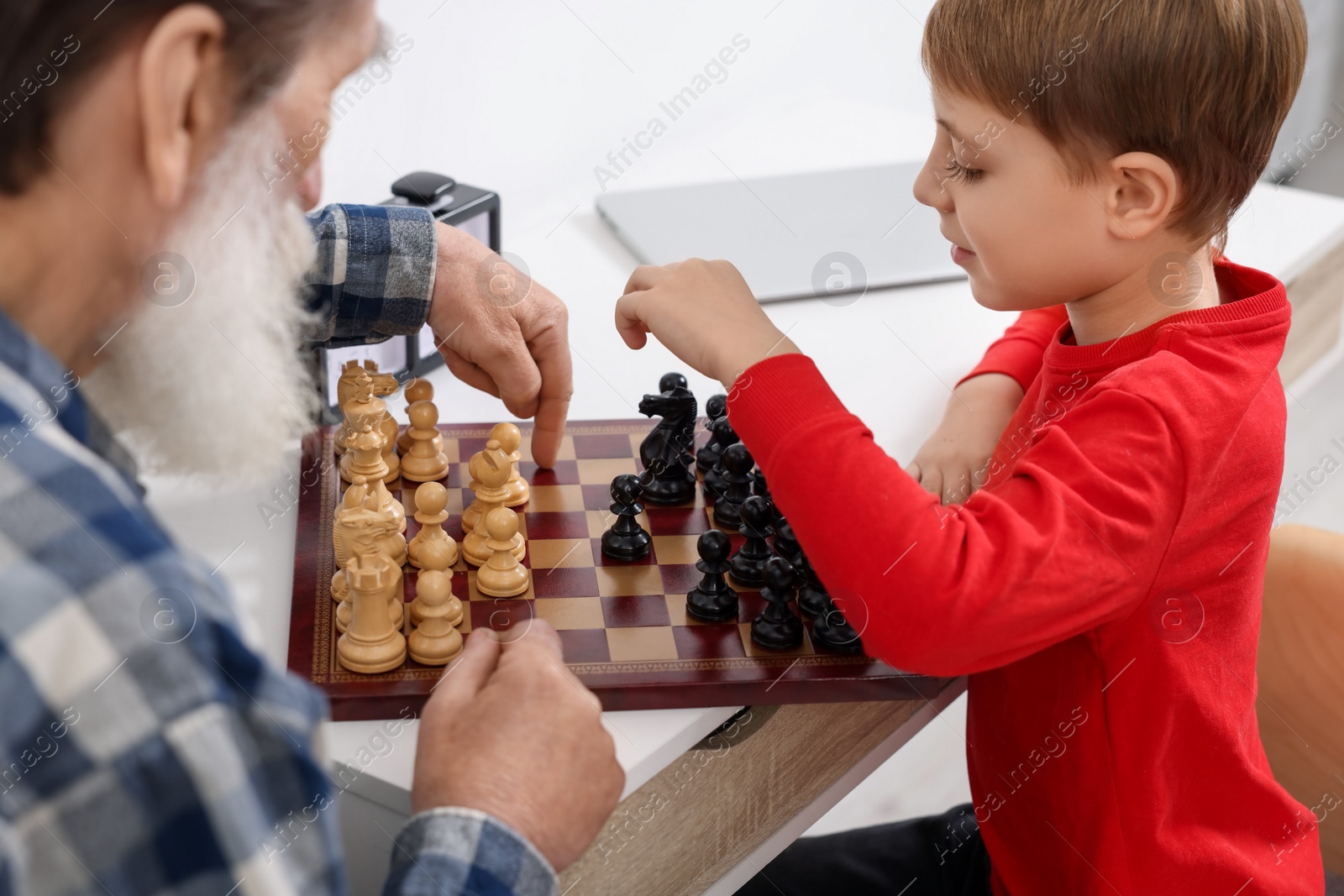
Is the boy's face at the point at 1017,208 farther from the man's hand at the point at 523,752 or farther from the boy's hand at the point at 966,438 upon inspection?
the man's hand at the point at 523,752

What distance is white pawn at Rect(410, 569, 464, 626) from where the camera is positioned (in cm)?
99

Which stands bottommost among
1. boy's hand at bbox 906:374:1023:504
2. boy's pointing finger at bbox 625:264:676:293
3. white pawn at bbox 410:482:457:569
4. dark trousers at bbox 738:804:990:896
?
dark trousers at bbox 738:804:990:896

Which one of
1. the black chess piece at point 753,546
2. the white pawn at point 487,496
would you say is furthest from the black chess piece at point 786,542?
the white pawn at point 487,496

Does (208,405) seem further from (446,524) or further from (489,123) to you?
(489,123)

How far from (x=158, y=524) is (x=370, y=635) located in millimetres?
342

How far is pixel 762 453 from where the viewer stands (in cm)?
104

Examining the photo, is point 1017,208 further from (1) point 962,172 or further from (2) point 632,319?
(2) point 632,319

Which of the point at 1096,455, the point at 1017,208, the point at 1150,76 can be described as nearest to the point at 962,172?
the point at 1017,208

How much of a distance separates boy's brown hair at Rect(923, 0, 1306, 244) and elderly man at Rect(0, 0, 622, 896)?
21.1 inches

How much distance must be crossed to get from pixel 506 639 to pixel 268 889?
1.35 feet

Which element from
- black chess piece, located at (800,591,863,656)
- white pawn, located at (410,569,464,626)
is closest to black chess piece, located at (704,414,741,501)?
black chess piece, located at (800,591,863,656)

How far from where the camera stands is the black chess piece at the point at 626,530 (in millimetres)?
1139

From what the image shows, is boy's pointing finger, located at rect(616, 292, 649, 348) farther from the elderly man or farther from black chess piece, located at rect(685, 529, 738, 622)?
the elderly man

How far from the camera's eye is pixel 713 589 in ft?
→ 3.58
